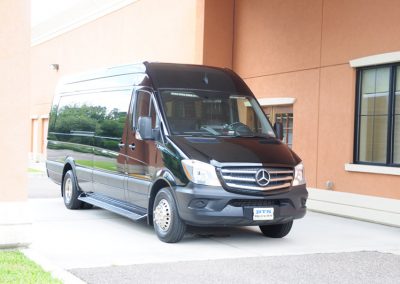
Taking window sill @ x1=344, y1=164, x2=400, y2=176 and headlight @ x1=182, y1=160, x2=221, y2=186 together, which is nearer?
headlight @ x1=182, y1=160, x2=221, y2=186

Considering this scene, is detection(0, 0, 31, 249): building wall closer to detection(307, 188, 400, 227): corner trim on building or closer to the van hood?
the van hood

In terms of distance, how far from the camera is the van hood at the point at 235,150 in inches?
339

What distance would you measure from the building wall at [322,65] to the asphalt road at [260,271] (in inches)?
155

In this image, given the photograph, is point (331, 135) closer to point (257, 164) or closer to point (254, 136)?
point (254, 136)

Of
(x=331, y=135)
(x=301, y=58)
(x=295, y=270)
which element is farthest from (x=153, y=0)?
(x=295, y=270)

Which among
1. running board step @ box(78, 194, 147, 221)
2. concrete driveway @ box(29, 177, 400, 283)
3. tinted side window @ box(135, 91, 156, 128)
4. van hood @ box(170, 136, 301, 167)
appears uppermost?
tinted side window @ box(135, 91, 156, 128)

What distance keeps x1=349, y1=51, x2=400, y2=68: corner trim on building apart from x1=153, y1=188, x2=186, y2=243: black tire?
5138mm

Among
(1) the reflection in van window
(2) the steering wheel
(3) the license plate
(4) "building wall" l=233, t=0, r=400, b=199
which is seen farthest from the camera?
(4) "building wall" l=233, t=0, r=400, b=199

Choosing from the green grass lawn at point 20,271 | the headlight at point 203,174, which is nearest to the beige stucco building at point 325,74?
the headlight at point 203,174

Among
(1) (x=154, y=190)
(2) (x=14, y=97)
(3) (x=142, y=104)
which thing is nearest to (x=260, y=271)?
(1) (x=154, y=190)

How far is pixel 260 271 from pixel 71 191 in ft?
20.1

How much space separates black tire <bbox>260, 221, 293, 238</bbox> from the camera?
961 cm

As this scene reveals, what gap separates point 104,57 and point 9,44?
1750 centimetres

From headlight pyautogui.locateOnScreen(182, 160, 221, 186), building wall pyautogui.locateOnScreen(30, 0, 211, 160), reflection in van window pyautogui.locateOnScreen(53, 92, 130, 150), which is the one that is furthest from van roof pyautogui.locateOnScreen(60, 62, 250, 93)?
building wall pyautogui.locateOnScreen(30, 0, 211, 160)
